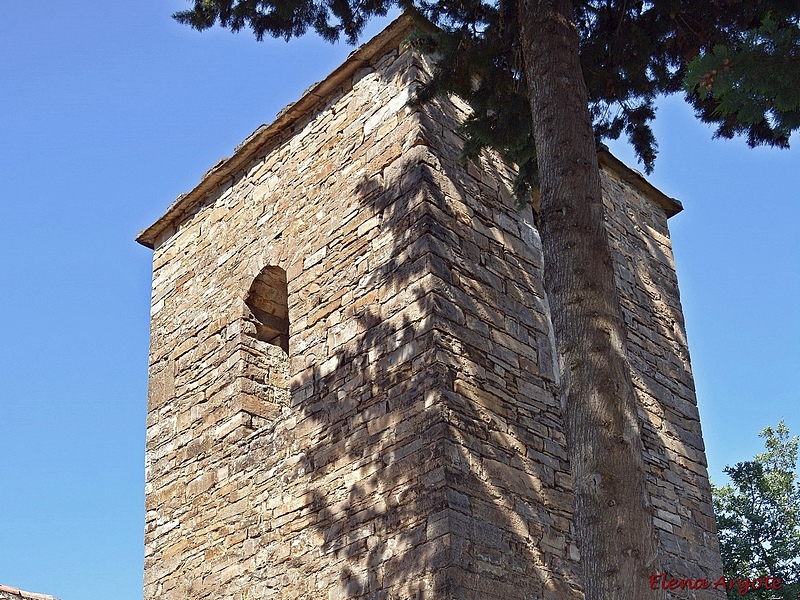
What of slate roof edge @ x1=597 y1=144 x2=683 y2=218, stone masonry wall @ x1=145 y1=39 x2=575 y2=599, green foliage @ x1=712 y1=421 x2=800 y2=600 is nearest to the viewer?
stone masonry wall @ x1=145 y1=39 x2=575 y2=599

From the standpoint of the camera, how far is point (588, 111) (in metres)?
5.14

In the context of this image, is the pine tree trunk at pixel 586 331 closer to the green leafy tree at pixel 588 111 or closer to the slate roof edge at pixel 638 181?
the green leafy tree at pixel 588 111

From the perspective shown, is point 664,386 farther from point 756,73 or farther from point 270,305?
point 756,73

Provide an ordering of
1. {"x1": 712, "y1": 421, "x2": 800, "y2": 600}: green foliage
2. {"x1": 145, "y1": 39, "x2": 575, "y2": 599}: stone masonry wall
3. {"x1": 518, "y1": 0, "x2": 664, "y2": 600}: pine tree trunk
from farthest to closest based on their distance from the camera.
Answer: {"x1": 712, "y1": 421, "x2": 800, "y2": 600}: green foliage < {"x1": 145, "y1": 39, "x2": 575, "y2": 599}: stone masonry wall < {"x1": 518, "y1": 0, "x2": 664, "y2": 600}: pine tree trunk

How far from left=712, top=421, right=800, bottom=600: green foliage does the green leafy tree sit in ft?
26.1

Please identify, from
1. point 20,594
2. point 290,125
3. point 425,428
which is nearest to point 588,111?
point 425,428

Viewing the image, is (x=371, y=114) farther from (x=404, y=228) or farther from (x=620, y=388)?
(x=620, y=388)

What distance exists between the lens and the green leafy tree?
4070 mm

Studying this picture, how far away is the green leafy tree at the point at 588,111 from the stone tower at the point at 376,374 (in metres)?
0.58

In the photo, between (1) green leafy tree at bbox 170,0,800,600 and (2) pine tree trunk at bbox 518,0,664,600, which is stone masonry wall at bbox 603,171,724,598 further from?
(2) pine tree trunk at bbox 518,0,664,600

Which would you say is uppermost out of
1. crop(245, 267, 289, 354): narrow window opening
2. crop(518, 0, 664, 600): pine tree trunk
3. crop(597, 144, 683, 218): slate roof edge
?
crop(597, 144, 683, 218): slate roof edge

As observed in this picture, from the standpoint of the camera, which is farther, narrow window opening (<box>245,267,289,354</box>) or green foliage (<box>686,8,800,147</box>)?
narrow window opening (<box>245,267,289,354</box>)

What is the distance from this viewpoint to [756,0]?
581cm

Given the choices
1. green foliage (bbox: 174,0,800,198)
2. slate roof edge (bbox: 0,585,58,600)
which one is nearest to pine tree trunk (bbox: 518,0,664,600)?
green foliage (bbox: 174,0,800,198)
